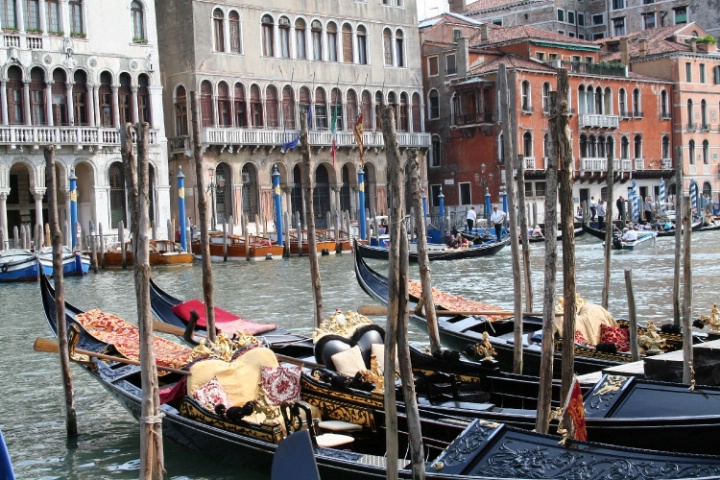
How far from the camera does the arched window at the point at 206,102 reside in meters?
19.6

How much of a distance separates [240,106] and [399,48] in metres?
4.34

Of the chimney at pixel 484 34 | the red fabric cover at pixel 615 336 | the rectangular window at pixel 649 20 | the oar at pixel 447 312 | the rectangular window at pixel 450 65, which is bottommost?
the red fabric cover at pixel 615 336

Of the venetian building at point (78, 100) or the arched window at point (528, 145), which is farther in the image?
the arched window at point (528, 145)

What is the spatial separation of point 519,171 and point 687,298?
475 centimetres

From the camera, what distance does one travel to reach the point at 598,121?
2425 cm

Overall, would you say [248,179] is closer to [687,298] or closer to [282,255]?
[282,255]

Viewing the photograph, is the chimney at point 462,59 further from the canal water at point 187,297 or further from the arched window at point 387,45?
the canal water at point 187,297

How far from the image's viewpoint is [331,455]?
3.90m

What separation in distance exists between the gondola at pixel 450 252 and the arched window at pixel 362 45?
6.53 m

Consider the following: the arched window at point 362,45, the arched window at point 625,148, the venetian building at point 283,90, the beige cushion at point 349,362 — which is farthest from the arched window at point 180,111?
the beige cushion at point 349,362

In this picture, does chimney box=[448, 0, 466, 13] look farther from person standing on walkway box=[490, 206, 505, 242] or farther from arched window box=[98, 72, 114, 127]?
arched window box=[98, 72, 114, 127]

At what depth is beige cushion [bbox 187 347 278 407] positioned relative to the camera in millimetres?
4695

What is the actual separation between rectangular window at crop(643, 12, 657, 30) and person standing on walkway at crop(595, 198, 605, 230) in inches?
314

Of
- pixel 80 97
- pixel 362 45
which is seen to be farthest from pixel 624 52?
pixel 80 97
